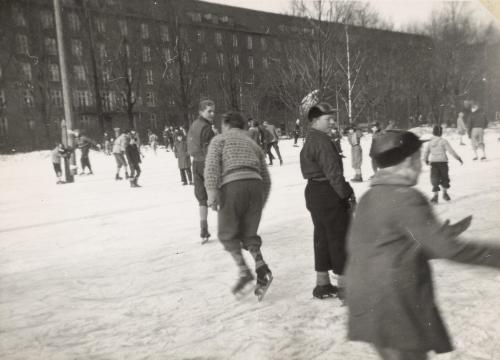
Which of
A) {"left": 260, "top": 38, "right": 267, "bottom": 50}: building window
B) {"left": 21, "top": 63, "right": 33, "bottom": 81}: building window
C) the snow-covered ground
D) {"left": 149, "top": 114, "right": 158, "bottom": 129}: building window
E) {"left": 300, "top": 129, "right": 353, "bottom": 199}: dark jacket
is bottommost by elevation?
the snow-covered ground

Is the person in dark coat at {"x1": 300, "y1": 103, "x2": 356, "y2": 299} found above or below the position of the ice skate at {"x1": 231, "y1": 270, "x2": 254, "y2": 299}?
above

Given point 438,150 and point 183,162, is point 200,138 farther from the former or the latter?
point 183,162

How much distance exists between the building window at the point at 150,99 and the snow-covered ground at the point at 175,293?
32666 millimetres

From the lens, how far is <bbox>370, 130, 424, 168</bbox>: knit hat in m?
1.64

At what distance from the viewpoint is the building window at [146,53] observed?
21195mm

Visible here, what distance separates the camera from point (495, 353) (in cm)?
237

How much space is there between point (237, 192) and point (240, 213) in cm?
17

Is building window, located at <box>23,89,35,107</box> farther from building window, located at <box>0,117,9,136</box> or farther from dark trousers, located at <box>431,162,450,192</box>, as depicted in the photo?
dark trousers, located at <box>431,162,450,192</box>

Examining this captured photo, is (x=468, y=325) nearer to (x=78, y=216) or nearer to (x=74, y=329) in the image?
(x=74, y=329)

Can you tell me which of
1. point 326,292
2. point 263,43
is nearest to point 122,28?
point 263,43

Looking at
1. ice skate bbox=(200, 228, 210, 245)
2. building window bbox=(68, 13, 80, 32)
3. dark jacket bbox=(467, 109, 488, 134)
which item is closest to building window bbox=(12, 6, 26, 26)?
ice skate bbox=(200, 228, 210, 245)

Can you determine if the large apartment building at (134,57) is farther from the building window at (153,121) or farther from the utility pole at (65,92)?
the utility pole at (65,92)

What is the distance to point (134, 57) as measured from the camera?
2234 cm

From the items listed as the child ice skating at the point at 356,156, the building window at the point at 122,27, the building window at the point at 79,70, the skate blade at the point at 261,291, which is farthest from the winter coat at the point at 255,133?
the skate blade at the point at 261,291
